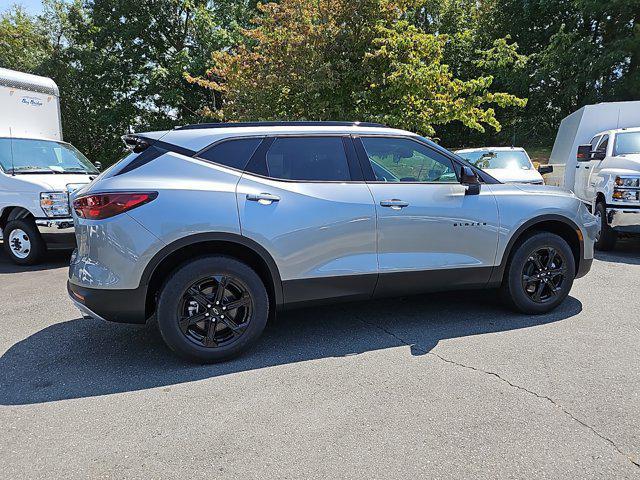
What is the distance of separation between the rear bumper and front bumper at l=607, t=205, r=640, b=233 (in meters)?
7.03

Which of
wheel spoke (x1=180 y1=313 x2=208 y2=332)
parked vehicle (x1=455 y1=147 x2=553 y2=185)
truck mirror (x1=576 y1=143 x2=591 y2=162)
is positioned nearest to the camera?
wheel spoke (x1=180 y1=313 x2=208 y2=332)

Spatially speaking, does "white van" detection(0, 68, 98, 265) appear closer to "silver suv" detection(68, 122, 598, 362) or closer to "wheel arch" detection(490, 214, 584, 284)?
"silver suv" detection(68, 122, 598, 362)

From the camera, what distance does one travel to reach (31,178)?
7.76m

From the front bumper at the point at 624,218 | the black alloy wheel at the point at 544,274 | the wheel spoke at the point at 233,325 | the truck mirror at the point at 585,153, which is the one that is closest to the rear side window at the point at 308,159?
the wheel spoke at the point at 233,325

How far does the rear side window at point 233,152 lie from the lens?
380 centimetres

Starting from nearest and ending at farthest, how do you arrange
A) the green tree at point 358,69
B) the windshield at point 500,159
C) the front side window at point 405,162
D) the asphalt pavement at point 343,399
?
the asphalt pavement at point 343,399
the front side window at point 405,162
the green tree at point 358,69
the windshield at point 500,159

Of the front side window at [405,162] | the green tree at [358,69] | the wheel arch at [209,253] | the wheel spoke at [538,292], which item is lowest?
the wheel spoke at [538,292]

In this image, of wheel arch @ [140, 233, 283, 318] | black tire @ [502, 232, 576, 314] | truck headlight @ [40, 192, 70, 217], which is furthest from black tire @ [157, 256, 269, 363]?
truck headlight @ [40, 192, 70, 217]

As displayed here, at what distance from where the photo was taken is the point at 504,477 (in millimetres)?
2373

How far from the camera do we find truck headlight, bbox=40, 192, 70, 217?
756 centimetres

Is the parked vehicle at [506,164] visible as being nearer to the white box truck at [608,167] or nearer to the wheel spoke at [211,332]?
the white box truck at [608,167]

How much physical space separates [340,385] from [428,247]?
152cm

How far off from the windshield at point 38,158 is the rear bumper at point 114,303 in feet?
18.3

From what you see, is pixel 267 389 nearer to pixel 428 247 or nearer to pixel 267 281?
pixel 267 281
